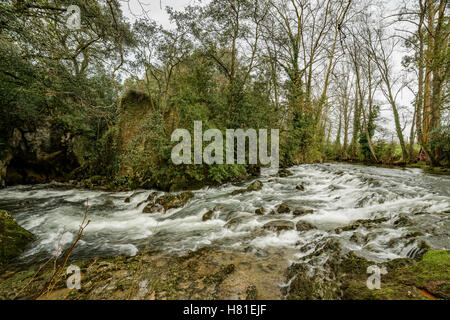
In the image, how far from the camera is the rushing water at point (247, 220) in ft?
9.75

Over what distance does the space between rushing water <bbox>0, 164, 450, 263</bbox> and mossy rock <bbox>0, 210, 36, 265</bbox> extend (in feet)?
0.53

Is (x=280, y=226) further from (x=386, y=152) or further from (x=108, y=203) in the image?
(x=386, y=152)

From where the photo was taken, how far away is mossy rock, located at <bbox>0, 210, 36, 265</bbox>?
2887 millimetres

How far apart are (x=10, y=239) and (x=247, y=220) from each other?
4322 millimetres

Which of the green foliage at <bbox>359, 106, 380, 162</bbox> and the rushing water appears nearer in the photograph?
the rushing water

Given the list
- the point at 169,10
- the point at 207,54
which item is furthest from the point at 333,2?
the point at 169,10

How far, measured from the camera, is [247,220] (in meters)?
4.27

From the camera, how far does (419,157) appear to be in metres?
11.8

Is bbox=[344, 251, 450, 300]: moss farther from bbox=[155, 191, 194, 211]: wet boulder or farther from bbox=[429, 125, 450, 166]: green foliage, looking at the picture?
bbox=[429, 125, 450, 166]: green foliage

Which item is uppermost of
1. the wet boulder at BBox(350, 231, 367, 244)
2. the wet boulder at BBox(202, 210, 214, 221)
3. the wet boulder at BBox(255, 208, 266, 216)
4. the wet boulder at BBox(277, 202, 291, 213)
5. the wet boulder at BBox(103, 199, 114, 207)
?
the wet boulder at BBox(350, 231, 367, 244)

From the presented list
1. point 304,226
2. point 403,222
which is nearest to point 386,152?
point 403,222

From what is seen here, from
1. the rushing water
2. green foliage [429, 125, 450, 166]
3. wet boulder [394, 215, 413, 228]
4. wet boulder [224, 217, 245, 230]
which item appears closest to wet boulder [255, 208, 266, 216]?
the rushing water

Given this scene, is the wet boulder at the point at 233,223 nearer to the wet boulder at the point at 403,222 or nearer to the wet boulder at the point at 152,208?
the wet boulder at the point at 152,208
